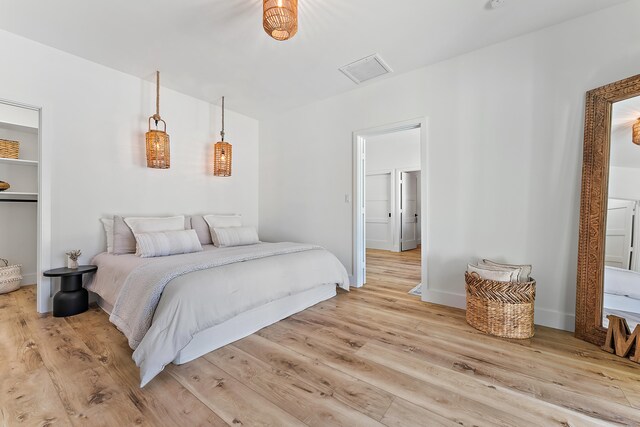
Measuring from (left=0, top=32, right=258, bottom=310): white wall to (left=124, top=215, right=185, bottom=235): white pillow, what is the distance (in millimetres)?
391

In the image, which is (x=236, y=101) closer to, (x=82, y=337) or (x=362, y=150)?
(x=362, y=150)

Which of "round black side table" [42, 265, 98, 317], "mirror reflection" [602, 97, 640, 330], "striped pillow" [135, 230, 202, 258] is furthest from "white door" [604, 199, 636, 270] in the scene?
"round black side table" [42, 265, 98, 317]

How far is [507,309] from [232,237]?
293 centimetres

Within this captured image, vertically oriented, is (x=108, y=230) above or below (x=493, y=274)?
above

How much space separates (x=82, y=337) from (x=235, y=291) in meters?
1.32

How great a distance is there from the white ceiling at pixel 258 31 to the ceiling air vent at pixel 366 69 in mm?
90

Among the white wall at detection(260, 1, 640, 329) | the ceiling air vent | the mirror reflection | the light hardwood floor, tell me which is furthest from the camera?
the ceiling air vent

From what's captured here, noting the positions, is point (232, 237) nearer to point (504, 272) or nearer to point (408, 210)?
point (504, 272)

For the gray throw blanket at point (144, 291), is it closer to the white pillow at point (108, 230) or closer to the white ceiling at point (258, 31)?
the white pillow at point (108, 230)

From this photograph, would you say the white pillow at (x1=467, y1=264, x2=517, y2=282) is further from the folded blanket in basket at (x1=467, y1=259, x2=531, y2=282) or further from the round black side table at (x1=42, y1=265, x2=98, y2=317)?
the round black side table at (x1=42, y1=265, x2=98, y2=317)

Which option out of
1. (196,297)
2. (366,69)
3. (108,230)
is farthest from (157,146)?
(366,69)

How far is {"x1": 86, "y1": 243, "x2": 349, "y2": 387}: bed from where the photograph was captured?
1671 millimetres

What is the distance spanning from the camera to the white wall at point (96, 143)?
2639mm

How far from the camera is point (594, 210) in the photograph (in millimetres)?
2055
